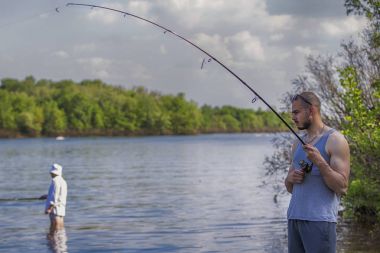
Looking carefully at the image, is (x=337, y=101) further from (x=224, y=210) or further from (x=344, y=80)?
(x=224, y=210)

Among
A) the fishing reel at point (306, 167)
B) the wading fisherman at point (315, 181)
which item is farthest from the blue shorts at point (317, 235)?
the fishing reel at point (306, 167)

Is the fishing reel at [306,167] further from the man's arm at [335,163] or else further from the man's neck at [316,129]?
the man's neck at [316,129]

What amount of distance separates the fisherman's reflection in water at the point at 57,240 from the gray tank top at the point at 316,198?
33.9ft

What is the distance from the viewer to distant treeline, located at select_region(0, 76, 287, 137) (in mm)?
170750

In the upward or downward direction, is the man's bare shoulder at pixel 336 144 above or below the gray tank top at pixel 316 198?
above

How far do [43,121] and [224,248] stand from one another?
163m

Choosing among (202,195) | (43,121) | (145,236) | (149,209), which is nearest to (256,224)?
(145,236)

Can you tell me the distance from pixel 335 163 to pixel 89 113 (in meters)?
172

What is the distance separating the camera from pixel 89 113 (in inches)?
6905

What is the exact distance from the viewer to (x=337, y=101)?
54.0 feet

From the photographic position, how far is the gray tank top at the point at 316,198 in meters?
5.26

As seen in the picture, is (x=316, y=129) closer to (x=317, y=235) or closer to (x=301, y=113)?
(x=301, y=113)

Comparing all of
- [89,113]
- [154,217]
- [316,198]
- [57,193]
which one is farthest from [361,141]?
[89,113]

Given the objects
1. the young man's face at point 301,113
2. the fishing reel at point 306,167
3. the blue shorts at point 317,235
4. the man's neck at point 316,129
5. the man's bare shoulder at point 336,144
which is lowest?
the blue shorts at point 317,235
